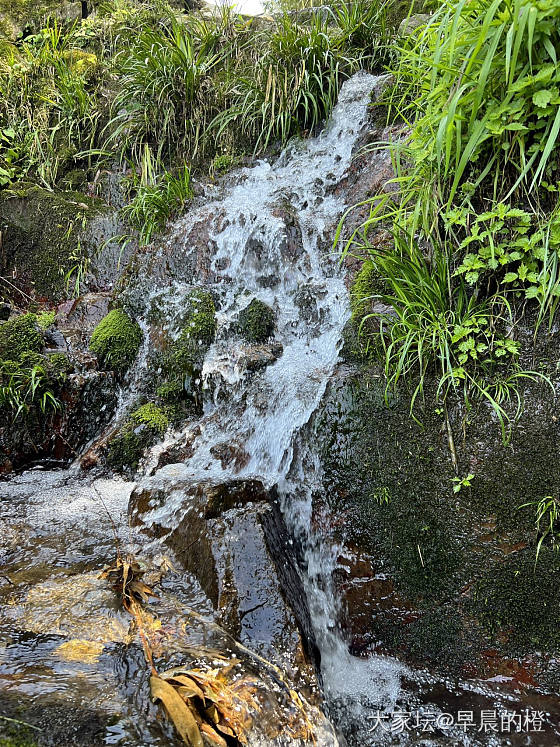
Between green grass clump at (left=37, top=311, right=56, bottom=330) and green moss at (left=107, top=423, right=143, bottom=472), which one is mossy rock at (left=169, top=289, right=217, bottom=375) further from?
green grass clump at (left=37, top=311, right=56, bottom=330)

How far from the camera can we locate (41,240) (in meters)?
5.62

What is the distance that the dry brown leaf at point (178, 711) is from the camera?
1407mm

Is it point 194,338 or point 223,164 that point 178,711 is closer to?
point 194,338

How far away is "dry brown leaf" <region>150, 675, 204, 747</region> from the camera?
1.41 metres

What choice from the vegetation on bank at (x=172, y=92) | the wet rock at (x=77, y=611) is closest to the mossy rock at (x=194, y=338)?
the vegetation on bank at (x=172, y=92)

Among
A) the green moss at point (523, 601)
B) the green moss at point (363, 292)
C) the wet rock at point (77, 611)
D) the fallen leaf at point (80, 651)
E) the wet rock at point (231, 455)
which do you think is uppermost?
the green moss at point (363, 292)

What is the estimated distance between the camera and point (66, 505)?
324 cm

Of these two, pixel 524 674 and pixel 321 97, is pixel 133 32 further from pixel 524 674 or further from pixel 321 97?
pixel 524 674

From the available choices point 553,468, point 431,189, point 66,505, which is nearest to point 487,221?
point 431,189

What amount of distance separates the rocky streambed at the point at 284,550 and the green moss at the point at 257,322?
2 centimetres

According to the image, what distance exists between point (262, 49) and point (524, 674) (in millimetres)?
6897

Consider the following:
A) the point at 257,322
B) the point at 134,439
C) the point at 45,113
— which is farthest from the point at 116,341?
the point at 45,113

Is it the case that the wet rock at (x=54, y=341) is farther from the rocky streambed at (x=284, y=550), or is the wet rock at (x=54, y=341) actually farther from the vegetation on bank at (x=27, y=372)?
the rocky streambed at (x=284, y=550)

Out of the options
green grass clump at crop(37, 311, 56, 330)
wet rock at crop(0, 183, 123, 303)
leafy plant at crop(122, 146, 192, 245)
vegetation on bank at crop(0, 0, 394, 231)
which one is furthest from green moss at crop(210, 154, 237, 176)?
green grass clump at crop(37, 311, 56, 330)
